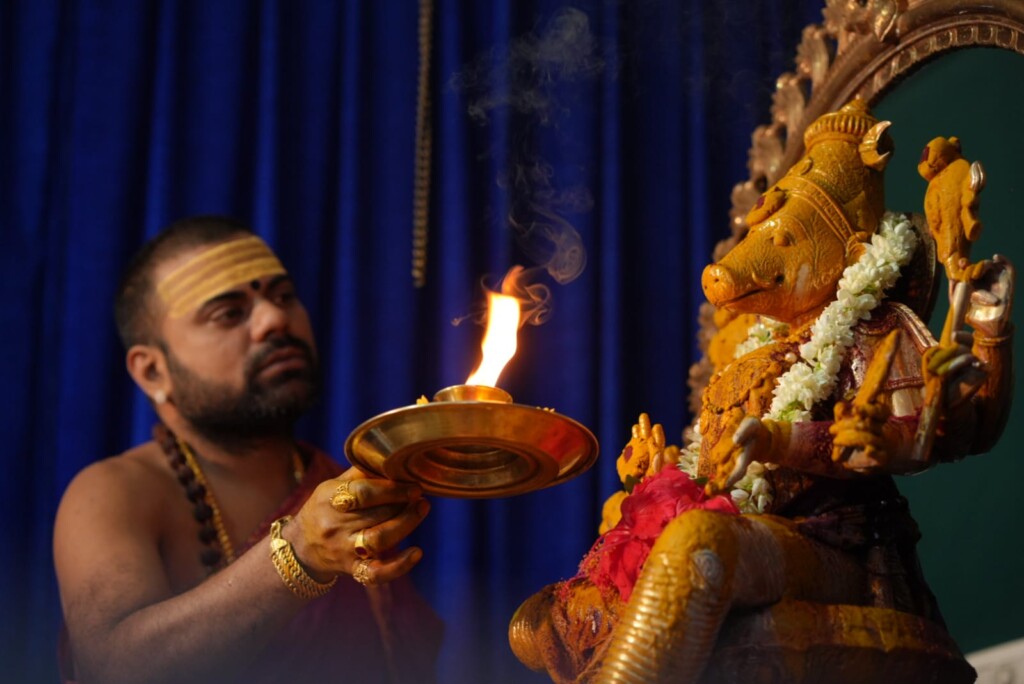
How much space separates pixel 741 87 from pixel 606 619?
5.82 ft

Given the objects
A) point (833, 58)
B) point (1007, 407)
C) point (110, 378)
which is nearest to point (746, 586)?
point (1007, 407)

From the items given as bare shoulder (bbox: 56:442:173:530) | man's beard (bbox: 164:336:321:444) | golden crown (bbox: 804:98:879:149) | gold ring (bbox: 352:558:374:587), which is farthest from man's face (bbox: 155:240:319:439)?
golden crown (bbox: 804:98:879:149)

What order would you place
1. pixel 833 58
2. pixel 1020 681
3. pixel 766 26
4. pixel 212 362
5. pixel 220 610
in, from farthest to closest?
1. pixel 766 26
2. pixel 212 362
3. pixel 833 58
4. pixel 220 610
5. pixel 1020 681

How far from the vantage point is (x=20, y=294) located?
2.98 metres

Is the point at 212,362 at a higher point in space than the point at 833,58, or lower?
lower

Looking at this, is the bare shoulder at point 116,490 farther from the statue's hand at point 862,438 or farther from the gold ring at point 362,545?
the statue's hand at point 862,438

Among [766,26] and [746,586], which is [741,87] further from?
[746,586]

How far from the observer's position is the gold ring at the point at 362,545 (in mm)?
1927

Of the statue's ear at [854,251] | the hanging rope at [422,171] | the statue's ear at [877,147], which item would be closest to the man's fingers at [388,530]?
the statue's ear at [854,251]

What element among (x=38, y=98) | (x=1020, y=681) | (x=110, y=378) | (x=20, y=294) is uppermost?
(x=38, y=98)

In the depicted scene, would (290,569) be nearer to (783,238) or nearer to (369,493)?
(369,493)

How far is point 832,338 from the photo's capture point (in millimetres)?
1934

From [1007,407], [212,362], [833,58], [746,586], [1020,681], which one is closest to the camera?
[746,586]

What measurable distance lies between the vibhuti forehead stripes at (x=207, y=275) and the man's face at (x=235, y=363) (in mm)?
14
